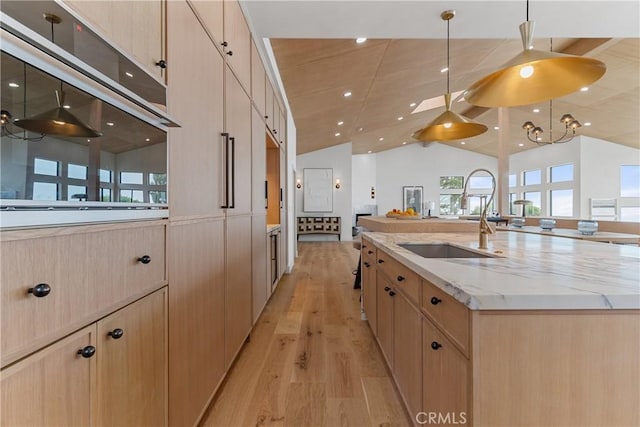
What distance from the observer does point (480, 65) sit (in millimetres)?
5484

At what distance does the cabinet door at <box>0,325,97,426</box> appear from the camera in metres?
A: 0.56

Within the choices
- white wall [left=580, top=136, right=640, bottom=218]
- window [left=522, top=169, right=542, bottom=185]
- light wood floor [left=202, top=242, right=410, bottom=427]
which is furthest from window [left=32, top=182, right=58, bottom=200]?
window [left=522, top=169, right=542, bottom=185]

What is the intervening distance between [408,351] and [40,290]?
1.39 m

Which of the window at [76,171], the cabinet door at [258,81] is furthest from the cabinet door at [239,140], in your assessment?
the window at [76,171]

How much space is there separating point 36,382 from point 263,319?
94.5 inches

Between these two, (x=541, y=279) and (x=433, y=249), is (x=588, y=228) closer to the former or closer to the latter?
(x=433, y=249)

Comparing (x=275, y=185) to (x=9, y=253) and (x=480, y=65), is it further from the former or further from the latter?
(x=480, y=65)

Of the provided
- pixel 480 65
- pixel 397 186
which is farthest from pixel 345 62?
pixel 397 186

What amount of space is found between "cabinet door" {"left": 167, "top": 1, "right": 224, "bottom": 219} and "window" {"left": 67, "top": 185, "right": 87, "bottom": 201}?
16.1 inches

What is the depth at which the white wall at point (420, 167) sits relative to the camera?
12547mm

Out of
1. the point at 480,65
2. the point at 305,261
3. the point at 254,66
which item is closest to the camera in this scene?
the point at 254,66

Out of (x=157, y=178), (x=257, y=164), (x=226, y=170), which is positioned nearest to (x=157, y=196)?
(x=157, y=178)

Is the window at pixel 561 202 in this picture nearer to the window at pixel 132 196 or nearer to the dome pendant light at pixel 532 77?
the dome pendant light at pixel 532 77

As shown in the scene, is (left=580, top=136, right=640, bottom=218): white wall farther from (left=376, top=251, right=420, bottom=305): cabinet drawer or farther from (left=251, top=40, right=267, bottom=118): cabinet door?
(left=251, top=40, right=267, bottom=118): cabinet door
